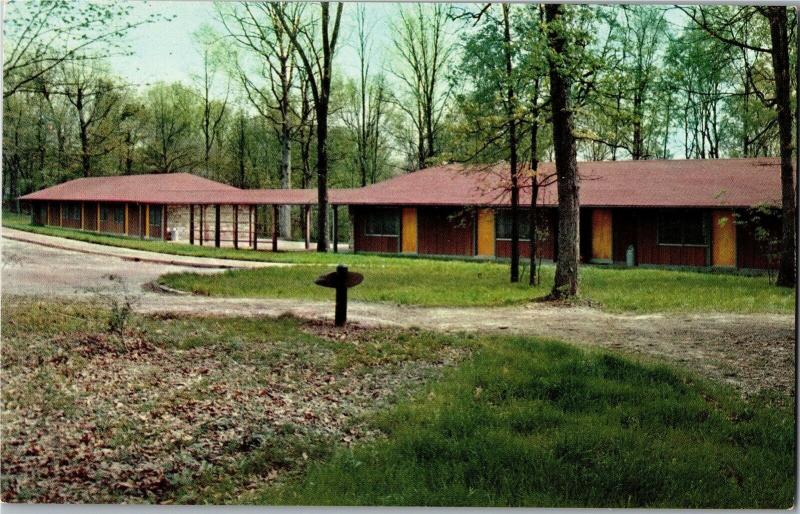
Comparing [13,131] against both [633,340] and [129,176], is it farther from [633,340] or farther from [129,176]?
[633,340]

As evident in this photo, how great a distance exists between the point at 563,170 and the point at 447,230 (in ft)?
7.76

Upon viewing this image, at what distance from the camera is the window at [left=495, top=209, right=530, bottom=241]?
8297 millimetres

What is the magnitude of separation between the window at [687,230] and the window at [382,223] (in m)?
2.44

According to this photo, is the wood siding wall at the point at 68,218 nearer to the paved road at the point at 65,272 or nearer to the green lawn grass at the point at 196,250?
the green lawn grass at the point at 196,250

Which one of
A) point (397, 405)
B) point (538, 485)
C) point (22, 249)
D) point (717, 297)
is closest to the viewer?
point (538, 485)

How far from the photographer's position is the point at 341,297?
5113 mm

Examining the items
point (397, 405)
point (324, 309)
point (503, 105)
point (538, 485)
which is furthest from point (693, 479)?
point (503, 105)

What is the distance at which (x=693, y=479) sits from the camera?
393 cm

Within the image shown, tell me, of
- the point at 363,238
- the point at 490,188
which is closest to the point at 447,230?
the point at 490,188

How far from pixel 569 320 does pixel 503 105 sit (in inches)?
72.5

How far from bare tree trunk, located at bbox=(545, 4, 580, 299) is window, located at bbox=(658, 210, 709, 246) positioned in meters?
0.89

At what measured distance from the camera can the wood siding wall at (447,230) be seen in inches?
319

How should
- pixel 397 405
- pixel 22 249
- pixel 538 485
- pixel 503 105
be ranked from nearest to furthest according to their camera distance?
pixel 538 485
pixel 397 405
pixel 22 249
pixel 503 105

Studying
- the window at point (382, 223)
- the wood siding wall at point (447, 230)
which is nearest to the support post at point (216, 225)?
the window at point (382, 223)
